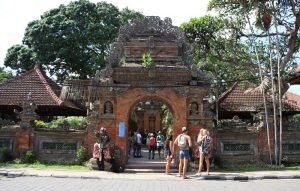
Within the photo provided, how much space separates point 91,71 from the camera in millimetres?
32438

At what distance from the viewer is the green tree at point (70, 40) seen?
32.1m

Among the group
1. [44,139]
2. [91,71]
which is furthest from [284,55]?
[91,71]

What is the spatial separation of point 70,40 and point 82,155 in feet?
52.9

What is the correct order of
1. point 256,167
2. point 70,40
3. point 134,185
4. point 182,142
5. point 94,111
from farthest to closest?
1. point 70,40
2. point 94,111
3. point 256,167
4. point 182,142
5. point 134,185

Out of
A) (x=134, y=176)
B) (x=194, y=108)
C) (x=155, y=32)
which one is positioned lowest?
(x=134, y=176)

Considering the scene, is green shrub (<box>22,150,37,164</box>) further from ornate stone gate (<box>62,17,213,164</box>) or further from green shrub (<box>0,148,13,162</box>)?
ornate stone gate (<box>62,17,213,164</box>)

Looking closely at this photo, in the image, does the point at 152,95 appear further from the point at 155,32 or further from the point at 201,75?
the point at 155,32

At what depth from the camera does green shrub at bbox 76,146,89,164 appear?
17984 mm

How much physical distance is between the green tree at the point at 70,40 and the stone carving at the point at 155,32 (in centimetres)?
1317

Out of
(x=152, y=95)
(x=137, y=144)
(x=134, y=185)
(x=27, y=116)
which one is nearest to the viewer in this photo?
(x=134, y=185)

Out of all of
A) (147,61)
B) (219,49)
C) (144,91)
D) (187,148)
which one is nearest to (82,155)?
(144,91)

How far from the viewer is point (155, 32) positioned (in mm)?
19000

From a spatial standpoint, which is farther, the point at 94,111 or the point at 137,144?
the point at 137,144

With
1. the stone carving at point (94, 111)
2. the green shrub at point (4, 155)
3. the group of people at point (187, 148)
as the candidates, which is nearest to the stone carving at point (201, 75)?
the group of people at point (187, 148)
